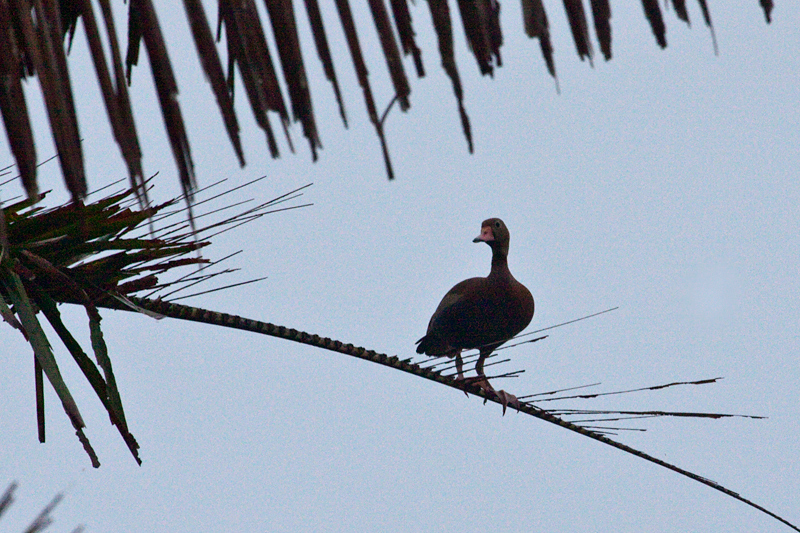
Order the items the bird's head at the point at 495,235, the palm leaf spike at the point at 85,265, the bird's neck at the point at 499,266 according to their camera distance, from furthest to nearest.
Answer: the bird's head at the point at 495,235
the bird's neck at the point at 499,266
the palm leaf spike at the point at 85,265

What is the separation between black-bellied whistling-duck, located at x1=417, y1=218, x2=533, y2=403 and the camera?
234 inches

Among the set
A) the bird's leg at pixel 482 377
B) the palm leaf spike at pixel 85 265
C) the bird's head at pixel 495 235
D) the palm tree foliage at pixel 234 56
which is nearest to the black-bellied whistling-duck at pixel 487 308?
the bird's head at pixel 495 235

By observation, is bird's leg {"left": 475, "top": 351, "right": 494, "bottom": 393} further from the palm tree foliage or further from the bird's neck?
the palm tree foliage

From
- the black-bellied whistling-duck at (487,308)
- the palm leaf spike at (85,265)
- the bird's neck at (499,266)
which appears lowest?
the black-bellied whistling-duck at (487,308)

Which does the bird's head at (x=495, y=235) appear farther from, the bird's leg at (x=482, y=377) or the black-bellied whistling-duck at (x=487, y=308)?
the bird's leg at (x=482, y=377)

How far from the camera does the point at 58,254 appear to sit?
2.48m

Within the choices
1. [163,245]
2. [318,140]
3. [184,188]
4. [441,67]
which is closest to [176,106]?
[184,188]

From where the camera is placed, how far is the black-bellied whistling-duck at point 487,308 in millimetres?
5934

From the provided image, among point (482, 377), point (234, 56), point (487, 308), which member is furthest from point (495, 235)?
point (234, 56)

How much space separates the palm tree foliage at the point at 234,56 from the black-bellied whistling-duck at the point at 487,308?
436 cm

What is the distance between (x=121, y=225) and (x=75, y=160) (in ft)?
4.59

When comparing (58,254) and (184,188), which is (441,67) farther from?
(58,254)

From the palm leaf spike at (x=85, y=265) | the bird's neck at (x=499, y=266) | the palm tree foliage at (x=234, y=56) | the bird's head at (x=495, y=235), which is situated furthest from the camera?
the bird's head at (x=495, y=235)

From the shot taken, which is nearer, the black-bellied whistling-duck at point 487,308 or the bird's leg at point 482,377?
the bird's leg at point 482,377
